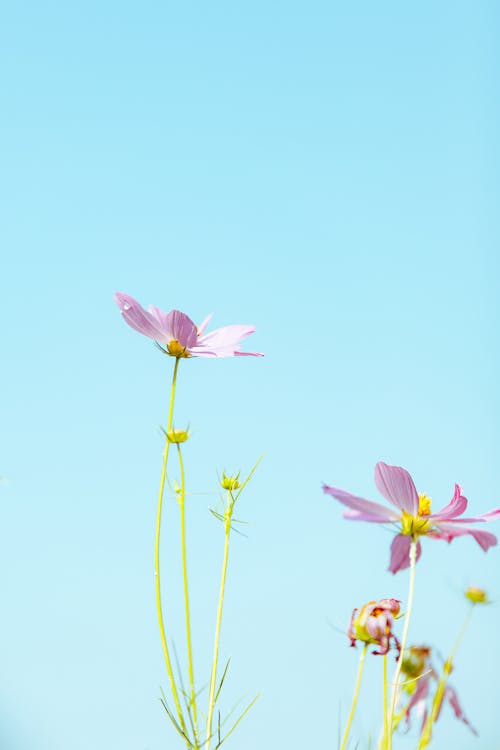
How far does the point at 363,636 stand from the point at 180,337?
414mm

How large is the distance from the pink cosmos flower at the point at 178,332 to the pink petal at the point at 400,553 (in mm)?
296

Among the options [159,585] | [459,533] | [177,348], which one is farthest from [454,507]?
[177,348]

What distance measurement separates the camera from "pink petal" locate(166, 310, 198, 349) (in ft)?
3.33

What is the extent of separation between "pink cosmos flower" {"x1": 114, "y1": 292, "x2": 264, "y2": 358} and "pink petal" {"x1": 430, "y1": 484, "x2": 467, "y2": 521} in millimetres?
309

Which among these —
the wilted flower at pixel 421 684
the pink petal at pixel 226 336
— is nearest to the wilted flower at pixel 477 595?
the wilted flower at pixel 421 684

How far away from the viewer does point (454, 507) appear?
0.77 meters

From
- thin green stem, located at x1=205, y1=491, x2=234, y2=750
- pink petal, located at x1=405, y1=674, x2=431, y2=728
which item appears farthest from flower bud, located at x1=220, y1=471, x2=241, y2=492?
pink petal, located at x1=405, y1=674, x2=431, y2=728

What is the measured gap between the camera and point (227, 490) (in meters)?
1.08

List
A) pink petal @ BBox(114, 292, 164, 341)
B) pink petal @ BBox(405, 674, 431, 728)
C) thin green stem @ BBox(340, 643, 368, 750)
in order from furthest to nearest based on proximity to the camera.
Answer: pink petal @ BBox(405, 674, 431, 728) < pink petal @ BBox(114, 292, 164, 341) < thin green stem @ BBox(340, 643, 368, 750)

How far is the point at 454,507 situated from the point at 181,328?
0.39m

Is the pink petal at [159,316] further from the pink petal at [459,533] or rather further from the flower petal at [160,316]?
the pink petal at [459,533]

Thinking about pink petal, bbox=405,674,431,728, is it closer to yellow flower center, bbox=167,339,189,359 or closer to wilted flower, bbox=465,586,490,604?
wilted flower, bbox=465,586,490,604

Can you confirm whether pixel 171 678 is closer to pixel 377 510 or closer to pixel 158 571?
pixel 158 571

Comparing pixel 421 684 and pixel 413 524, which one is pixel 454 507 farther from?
pixel 421 684
